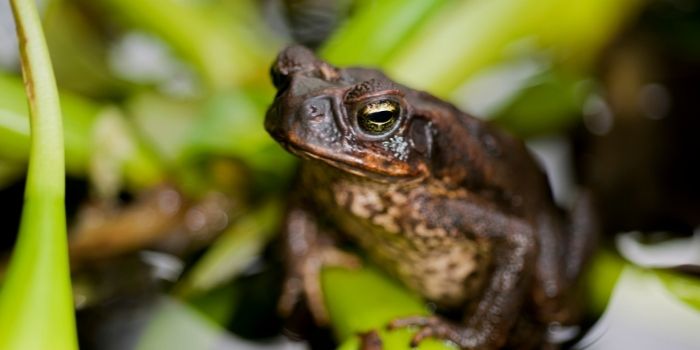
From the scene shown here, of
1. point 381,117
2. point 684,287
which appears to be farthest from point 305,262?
point 684,287

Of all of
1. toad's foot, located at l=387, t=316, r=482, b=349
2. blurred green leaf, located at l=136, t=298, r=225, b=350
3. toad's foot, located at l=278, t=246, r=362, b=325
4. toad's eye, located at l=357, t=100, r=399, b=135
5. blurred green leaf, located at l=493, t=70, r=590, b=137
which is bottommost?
blurred green leaf, located at l=136, t=298, r=225, b=350

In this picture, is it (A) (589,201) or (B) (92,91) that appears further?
(B) (92,91)

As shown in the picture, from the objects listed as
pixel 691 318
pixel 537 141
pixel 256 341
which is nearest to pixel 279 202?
pixel 256 341

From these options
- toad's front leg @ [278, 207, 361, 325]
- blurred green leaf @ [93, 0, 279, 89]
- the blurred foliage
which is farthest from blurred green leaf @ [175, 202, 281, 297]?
blurred green leaf @ [93, 0, 279, 89]

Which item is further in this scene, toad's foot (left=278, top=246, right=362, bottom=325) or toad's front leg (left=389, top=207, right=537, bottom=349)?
toad's foot (left=278, top=246, right=362, bottom=325)

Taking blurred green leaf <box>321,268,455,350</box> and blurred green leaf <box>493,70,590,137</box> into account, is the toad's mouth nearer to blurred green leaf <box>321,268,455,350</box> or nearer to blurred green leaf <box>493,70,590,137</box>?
blurred green leaf <box>321,268,455,350</box>

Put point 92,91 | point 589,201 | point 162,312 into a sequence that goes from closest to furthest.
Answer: point 162,312
point 589,201
point 92,91

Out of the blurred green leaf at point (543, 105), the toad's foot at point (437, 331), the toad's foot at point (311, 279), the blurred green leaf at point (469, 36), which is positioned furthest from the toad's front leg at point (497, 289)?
the blurred green leaf at point (543, 105)

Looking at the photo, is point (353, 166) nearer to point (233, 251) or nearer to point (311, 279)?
point (311, 279)

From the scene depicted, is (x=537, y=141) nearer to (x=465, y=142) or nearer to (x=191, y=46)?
(x=465, y=142)
